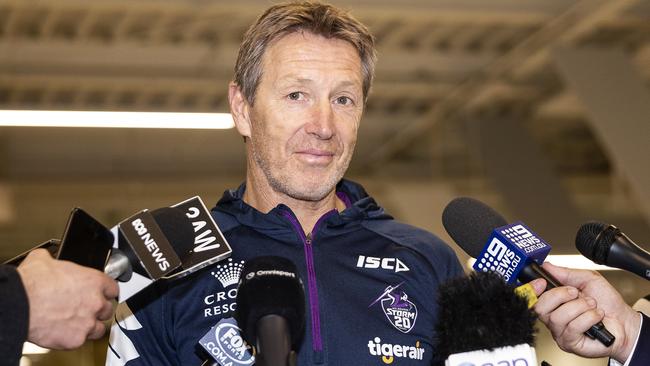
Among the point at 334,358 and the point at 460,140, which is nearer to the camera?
the point at 334,358

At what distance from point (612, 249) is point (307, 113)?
80 centimetres

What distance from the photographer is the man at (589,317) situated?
1.91 m

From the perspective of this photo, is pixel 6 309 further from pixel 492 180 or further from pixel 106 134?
pixel 106 134

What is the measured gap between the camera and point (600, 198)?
1441cm

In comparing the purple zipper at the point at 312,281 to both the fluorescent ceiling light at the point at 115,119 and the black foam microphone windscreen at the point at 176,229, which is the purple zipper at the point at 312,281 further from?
the fluorescent ceiling light at the point at 115,119

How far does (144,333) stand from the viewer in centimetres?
225

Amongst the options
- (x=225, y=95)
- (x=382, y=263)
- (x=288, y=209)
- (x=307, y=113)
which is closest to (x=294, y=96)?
(x=307, y=113)

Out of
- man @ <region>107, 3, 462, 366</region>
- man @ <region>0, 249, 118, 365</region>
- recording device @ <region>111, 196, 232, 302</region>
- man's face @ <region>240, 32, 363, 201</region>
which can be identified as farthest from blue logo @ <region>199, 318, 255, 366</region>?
man's face @ <region>240, 32, 363, 201</region>

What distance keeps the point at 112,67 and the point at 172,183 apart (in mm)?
3918

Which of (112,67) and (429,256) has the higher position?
(112,67)

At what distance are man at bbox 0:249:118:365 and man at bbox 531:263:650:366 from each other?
0.84 metres

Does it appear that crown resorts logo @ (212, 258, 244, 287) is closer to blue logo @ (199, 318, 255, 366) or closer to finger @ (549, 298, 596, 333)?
blue logo @ (199, 318, 255, 366)

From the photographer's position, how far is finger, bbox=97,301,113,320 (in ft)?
6.13

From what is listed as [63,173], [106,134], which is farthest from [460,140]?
[63,173]
